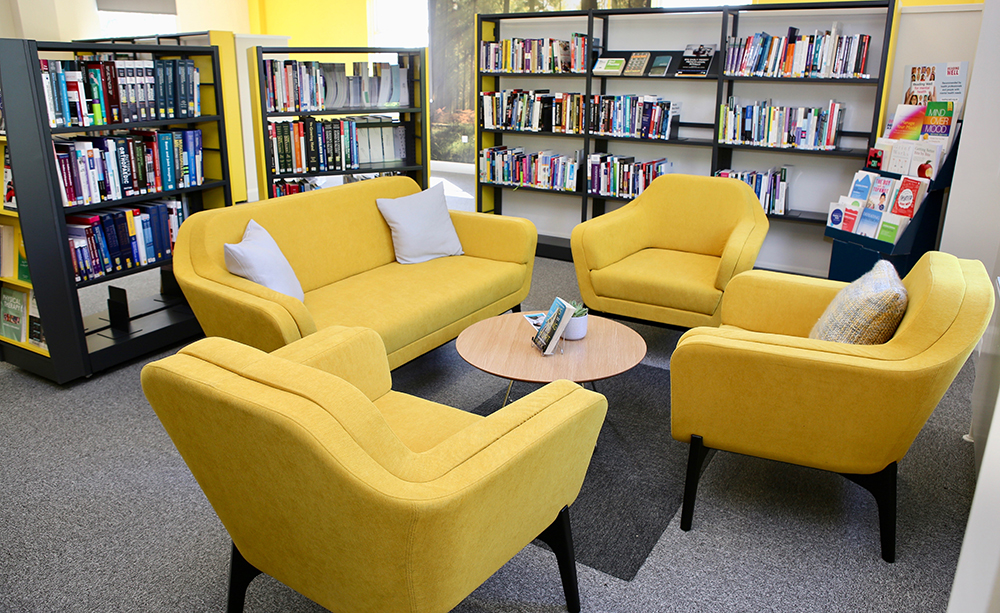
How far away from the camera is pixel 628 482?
265 centimetres

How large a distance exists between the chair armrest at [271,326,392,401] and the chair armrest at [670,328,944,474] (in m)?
0.92

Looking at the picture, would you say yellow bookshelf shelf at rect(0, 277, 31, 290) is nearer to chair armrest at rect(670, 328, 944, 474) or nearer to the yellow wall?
chair armrest at rect(670, 328, 944, 474)


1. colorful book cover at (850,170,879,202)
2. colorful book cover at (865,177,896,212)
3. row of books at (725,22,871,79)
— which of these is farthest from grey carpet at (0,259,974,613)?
row of books at (725,22,871,79)

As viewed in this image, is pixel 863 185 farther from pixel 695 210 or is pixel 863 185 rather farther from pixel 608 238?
pixel 608 238

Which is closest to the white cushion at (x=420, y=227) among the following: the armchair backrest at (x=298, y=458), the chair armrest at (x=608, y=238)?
the chair armrest at (x=608, y=238)

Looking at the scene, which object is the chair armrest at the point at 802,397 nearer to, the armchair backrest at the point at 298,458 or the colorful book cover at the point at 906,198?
the armchair backrest at the point at 298,458

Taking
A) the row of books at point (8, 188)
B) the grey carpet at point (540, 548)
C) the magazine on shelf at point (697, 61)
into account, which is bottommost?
the grey carpet at point (540, 548)

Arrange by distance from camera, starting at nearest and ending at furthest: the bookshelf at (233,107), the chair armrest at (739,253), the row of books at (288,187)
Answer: the chair armrest at (739,253), the row of books at (288,187), the bookshelf at (233,107)

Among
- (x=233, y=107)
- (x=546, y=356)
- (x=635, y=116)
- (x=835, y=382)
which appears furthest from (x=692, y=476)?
(x=233, y=107)

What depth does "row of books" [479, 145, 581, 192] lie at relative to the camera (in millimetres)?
5707

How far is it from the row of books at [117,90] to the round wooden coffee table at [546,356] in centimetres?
199

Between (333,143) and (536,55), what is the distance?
196 centimetres

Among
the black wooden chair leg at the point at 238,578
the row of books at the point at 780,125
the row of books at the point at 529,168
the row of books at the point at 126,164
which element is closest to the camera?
the black wooden chair leg at the point at 238,578

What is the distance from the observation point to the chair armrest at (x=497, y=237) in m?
3.97
